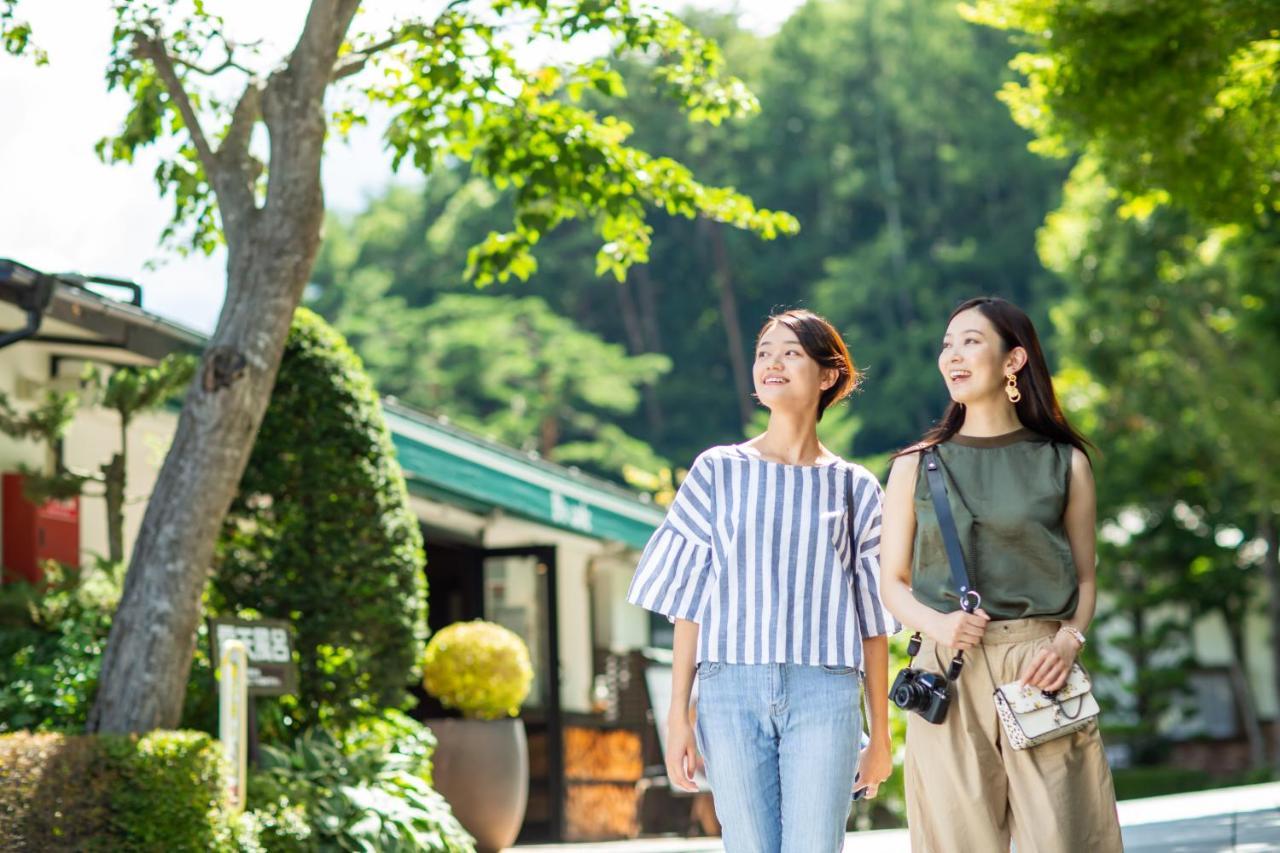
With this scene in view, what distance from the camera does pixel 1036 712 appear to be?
3.59 meters

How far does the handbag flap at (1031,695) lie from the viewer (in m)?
3.59

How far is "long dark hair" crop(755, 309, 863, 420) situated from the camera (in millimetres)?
4012

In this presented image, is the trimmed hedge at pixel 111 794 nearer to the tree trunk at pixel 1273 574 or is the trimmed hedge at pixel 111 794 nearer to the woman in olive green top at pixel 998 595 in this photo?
the woman in olive green top at pixel 998 595

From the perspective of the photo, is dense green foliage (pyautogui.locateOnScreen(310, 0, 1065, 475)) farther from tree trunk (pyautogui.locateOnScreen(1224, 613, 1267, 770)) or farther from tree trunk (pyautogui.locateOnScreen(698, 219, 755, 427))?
tree trunk (pyautogui.locateOnScreen(1224, 613, 1267, 770))

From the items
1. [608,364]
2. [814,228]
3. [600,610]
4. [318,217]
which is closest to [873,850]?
[318,217]

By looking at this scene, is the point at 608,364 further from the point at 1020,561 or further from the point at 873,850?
the point at 1020,561

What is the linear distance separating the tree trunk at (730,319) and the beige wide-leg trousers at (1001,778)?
3844 cm

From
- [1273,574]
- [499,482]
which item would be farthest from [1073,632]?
[1273,574]

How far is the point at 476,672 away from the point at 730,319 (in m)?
35.1

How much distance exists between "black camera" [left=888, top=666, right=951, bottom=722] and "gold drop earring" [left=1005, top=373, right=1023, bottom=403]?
0.70 metres

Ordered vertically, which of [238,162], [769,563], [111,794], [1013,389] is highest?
[238,162]

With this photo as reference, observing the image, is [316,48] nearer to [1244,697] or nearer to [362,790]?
[362,790]

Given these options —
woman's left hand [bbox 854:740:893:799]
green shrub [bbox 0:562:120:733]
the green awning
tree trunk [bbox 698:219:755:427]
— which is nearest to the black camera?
woman's left hand [bbox 854:740:893:799]

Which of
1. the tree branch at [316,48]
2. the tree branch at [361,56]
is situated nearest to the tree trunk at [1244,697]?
the tree branch at [361,56]
